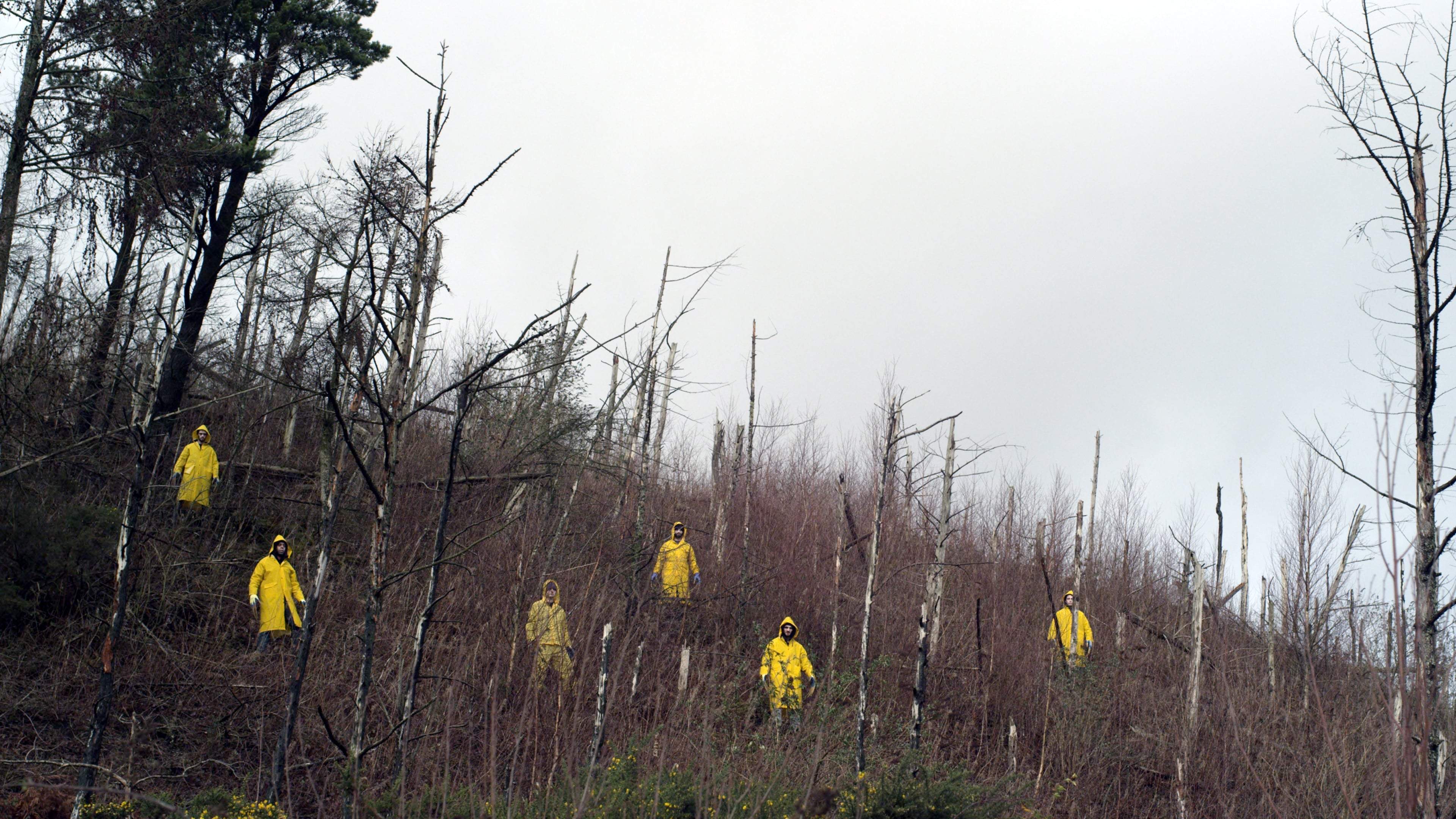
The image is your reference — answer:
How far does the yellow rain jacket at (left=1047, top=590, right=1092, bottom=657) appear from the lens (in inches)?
566

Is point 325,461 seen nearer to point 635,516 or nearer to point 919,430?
point 919,430

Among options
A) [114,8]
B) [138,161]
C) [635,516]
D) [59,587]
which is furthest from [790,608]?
[114,8]

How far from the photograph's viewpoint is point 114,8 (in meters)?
11.5

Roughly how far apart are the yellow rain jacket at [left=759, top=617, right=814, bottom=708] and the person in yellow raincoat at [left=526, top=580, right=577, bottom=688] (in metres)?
2.57

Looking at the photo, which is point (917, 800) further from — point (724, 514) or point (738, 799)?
point (724, 514)

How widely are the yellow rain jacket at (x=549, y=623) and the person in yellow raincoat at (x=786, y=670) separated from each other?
260 centimetres

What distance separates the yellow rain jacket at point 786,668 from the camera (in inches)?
452

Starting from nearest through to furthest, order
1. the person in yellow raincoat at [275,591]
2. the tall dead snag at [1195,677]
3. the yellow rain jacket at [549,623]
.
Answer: the yellow rain jacket at [549,623] → the person in yellow raincoat at [275,591] → the tall dead snag at [1195,677]

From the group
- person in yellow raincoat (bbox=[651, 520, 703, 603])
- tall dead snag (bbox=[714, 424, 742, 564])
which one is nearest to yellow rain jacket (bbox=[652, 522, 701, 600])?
person in yellow raincoat (bbox=[651, 520, 703, 603])

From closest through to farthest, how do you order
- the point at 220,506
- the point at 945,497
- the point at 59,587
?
the point at 59,587 < the point at 945,497 < the point at 220,506

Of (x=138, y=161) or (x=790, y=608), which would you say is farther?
(x=790, y=608)

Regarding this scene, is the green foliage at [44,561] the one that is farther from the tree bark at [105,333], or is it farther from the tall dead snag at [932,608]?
the tall dead snag at [932,608]

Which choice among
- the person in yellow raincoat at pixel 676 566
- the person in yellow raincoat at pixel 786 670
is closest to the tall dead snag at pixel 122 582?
the person in yellow raincoat at pixel 786 670

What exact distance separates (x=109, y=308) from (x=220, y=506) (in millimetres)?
3715
